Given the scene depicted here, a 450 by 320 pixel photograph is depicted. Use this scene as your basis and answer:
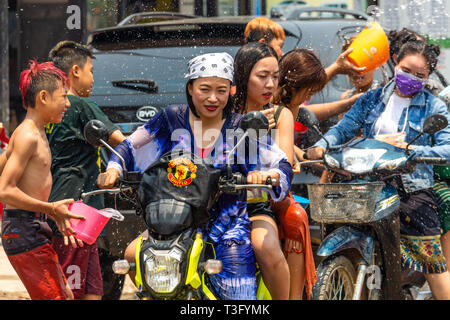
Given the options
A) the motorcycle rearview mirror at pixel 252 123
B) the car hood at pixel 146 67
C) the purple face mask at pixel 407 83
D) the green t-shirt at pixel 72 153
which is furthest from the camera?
the car hood at pixel 146 67

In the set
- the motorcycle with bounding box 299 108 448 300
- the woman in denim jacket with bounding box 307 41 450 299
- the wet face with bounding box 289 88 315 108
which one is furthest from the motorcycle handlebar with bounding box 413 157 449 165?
the wet face with bounding box 289 88 315 108

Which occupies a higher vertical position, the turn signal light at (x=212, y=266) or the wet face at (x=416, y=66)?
the wet face at (x=416, y=66)

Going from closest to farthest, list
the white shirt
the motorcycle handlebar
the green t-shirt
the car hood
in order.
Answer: the motorcycle handlebar, the green t-shirt, the white shirt, the car hood

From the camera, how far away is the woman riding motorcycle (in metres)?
3.70

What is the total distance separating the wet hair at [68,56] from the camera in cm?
511

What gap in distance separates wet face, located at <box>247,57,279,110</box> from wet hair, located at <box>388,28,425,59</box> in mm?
1240

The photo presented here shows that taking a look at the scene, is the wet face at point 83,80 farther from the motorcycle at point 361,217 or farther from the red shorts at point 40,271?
the motorcycle at point 361,217

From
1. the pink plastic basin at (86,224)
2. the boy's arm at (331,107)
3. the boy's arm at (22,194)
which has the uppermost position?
the boy's arm at (331,107)

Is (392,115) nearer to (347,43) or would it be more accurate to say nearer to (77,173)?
(347,43)

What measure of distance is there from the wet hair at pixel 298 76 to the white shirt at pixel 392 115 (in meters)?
0.44

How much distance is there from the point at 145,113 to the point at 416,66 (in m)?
1.91

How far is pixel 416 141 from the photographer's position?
496cm

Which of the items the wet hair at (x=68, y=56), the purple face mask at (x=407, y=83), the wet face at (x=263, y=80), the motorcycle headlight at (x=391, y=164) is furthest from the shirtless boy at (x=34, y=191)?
the purple face mask at (x=407, y=83)

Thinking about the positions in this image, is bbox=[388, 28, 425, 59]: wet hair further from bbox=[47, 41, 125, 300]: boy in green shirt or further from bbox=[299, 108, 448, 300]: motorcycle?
bbox=[47, 41, 125, 300]: boy in green shirt
